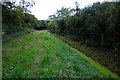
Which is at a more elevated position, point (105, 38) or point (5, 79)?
point (105, 38)

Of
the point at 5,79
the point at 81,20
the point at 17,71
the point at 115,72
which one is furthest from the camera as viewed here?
the point at 81,20

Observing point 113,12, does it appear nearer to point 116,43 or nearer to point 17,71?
point 116,43

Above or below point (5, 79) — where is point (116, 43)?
above

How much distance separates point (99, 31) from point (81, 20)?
12.5 feet

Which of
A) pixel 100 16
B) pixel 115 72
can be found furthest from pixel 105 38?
pixel 115 72

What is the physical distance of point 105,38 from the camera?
6242mm

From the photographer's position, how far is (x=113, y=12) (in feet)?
15.4

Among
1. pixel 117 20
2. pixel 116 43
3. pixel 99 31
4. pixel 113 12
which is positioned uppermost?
pixel 113 12

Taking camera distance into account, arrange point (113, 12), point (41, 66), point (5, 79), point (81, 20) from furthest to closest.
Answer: point (81, 20)
point (113, 12)
point (41, 66)
point (5, 79)

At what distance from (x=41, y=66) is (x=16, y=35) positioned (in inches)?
219

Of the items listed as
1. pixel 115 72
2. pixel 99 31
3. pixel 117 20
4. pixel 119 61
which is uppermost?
pixel 117 20

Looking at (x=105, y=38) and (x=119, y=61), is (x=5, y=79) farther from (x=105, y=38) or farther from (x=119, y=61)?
(x=105, y=38)

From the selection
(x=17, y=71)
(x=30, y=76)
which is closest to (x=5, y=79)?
(x=17, y=71)

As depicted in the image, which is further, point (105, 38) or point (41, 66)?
point (105, 38)
